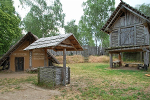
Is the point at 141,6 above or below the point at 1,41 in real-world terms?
above

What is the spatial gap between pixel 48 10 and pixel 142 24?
2042 centimetres

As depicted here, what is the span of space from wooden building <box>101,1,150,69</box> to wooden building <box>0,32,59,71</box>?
7774mm

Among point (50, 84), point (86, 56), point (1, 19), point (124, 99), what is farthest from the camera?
point (86, 56)

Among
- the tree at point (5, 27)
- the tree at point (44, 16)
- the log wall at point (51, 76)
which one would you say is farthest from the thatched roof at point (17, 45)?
the tree at point (44, 16)

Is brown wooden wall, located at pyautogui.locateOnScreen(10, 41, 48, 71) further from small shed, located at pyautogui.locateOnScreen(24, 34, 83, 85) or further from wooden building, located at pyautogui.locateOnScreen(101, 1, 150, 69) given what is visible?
wooden building, located at pyautogui.locateOnScreen(101, 1, 150, 69)

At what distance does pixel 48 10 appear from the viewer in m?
27.5

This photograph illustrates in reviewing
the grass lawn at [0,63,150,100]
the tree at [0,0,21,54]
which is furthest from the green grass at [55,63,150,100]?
the tree at [0,0,21,54]

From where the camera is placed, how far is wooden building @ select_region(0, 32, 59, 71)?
43.3 ft

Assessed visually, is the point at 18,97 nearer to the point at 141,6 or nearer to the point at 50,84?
the point at 50,84

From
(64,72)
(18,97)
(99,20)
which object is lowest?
(18,97)

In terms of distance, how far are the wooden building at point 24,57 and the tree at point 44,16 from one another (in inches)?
574

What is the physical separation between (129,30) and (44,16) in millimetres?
19263

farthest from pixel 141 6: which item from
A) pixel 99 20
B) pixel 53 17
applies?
pixel 53 17

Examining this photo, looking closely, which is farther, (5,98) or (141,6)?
(141,6)
